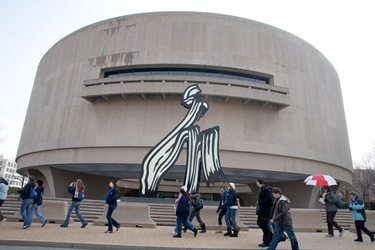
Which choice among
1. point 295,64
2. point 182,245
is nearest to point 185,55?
point 295,64

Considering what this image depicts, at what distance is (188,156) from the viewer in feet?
50.0

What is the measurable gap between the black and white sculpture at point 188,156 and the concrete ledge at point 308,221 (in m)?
5.40

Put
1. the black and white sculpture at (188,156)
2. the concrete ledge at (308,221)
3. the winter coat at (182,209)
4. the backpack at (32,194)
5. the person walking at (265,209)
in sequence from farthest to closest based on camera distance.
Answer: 1. the black and white sculpture at (188,156)
2. the concrete ledge at (308,221)
3. the backpack at (32,194)
4. the winter coat at (182,209)
5. the person walking at (265,209)

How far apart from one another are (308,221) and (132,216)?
7.16m

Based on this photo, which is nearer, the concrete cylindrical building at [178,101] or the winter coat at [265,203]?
the winter coat at [265,203]

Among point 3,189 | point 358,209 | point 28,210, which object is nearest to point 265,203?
point 358,209

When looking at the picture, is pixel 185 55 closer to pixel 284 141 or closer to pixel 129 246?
pixel 284 141

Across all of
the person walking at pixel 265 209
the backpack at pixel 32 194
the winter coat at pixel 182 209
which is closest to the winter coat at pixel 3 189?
the backpack at pixel 32 194

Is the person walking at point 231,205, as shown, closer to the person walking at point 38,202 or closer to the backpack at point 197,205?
the backpack at point 197,205

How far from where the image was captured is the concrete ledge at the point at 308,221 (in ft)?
35.3

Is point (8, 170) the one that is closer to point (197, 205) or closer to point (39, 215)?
point (39, 215)

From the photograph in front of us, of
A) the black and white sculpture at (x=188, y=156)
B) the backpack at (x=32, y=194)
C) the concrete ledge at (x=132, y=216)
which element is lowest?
the concrete ledge at (x=132, y=216)

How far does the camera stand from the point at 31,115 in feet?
96.3

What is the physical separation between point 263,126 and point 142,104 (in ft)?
37.2
